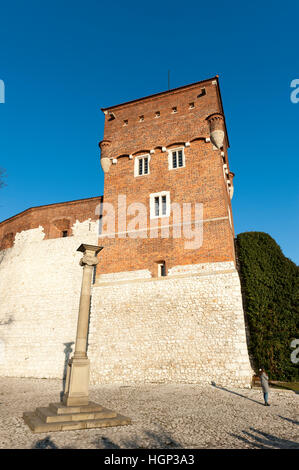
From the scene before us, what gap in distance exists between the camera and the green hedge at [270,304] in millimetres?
13945

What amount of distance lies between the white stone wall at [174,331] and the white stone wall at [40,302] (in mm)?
3447

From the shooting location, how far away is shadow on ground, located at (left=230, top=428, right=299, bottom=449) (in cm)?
573

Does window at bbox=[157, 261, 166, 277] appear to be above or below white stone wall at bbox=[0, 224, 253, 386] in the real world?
above

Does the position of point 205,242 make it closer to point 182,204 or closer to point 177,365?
point 182,204

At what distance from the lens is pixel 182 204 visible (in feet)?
54.7

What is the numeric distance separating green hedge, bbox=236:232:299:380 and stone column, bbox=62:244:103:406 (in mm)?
8943

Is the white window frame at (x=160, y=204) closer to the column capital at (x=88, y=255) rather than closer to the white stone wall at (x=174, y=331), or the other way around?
the white stone wall at (x=174, y=331)

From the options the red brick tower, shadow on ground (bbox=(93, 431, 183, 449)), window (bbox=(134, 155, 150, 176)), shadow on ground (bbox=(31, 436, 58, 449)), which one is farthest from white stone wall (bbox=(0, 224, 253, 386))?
shadow on ground (bbox=(31, 436, 58, 449))

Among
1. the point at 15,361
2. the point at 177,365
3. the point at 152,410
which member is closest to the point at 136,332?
the point at 177,365

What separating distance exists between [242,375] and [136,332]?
515cm

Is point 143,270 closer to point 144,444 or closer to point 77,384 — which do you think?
point 77,384

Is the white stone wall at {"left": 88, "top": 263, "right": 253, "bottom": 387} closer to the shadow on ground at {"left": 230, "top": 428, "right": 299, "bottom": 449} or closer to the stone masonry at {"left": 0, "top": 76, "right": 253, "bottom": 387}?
the stone masonry at {"left": 0, "top": 76, "right": 253, "bottom": 387}

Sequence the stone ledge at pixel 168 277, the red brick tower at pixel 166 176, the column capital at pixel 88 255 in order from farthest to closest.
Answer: the red brick tower at pixel 166 176
the stone ledge at pixel 168 277
the column capital at pixel 88 255

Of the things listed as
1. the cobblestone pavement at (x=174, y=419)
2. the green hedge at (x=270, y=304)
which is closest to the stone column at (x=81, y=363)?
the cobblestone pavement at (x=174, y=419)
